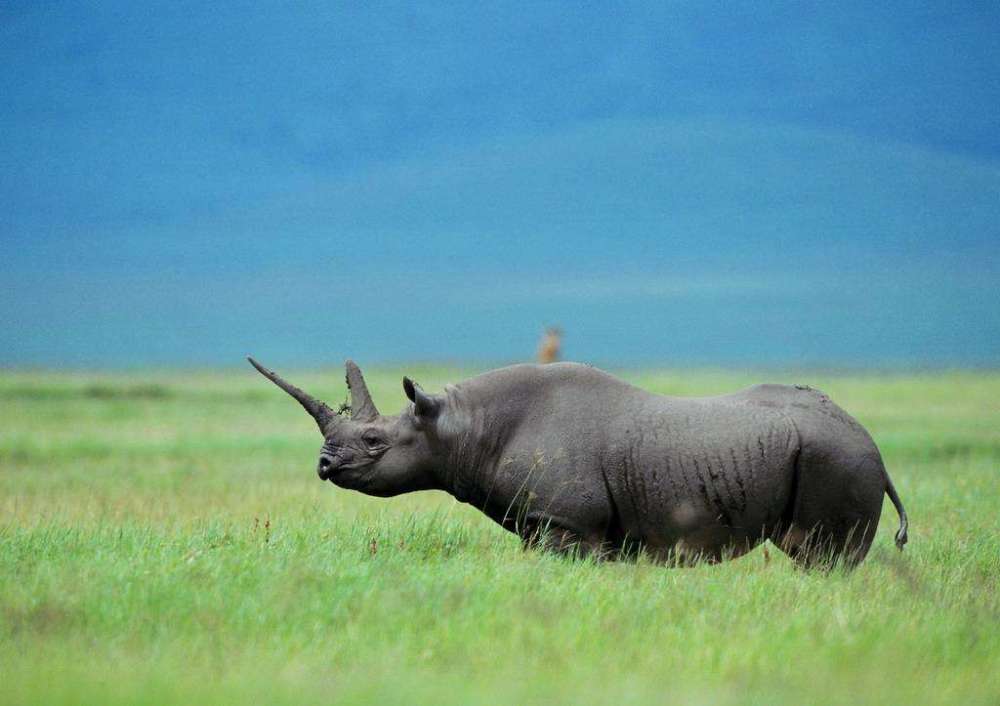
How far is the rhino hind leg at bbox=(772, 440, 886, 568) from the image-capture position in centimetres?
921

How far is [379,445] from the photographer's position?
31.0ft

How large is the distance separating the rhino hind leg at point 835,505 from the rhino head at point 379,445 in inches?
105

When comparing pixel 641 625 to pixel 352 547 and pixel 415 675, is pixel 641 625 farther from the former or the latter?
pixel 352 547

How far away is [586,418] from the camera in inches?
368

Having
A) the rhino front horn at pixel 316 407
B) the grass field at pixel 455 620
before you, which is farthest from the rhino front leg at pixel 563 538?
the rhino front horn at pixel 316 407

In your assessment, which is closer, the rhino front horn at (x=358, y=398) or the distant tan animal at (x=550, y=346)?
the rhino front horn at (x=358, y=398)

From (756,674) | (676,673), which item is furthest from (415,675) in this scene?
(756,674)

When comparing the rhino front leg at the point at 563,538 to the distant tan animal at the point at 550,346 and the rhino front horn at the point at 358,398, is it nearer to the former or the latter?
the rhino front horn at the point at 358,398

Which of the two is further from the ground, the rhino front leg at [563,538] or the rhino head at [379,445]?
the rhino head at [379,445]

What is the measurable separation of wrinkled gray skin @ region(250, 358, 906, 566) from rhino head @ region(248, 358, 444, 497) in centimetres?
1

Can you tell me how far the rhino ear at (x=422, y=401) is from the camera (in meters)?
9.24

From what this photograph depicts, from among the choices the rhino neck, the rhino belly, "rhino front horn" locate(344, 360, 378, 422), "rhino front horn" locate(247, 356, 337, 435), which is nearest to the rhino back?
the rhino belly

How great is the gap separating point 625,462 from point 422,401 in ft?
5.06

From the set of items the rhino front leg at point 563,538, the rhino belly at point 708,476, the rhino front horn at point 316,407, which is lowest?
the rhino front leg at point 563,538
